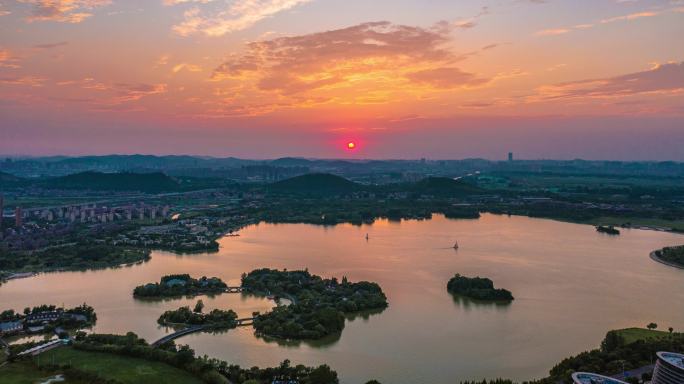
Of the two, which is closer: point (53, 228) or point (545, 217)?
point (53, 228)

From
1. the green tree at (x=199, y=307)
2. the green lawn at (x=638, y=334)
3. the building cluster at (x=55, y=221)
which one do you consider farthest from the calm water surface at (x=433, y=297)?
the building cluster at (x=55, y=221)

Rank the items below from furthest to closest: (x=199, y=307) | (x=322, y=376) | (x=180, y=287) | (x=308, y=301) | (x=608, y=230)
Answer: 1. (x=608, y=230)
2. (x=180, y=287)
3. (x=308, y=301)
4. (x=199, y=307)
5. (x=322, y=376)

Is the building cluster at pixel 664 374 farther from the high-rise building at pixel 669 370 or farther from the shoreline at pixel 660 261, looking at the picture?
the shoreline at pixel 660 261

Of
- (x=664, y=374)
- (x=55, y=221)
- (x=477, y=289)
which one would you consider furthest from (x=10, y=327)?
(x=55, y=221)

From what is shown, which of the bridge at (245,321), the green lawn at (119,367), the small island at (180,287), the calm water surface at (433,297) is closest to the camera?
the green lawn at (119,367)

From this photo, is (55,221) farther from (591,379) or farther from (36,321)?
(591,379)

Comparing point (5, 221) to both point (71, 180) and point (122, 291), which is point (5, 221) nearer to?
point (122, 291)

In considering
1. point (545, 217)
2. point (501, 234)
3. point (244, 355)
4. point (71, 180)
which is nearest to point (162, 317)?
point (244, 355)
